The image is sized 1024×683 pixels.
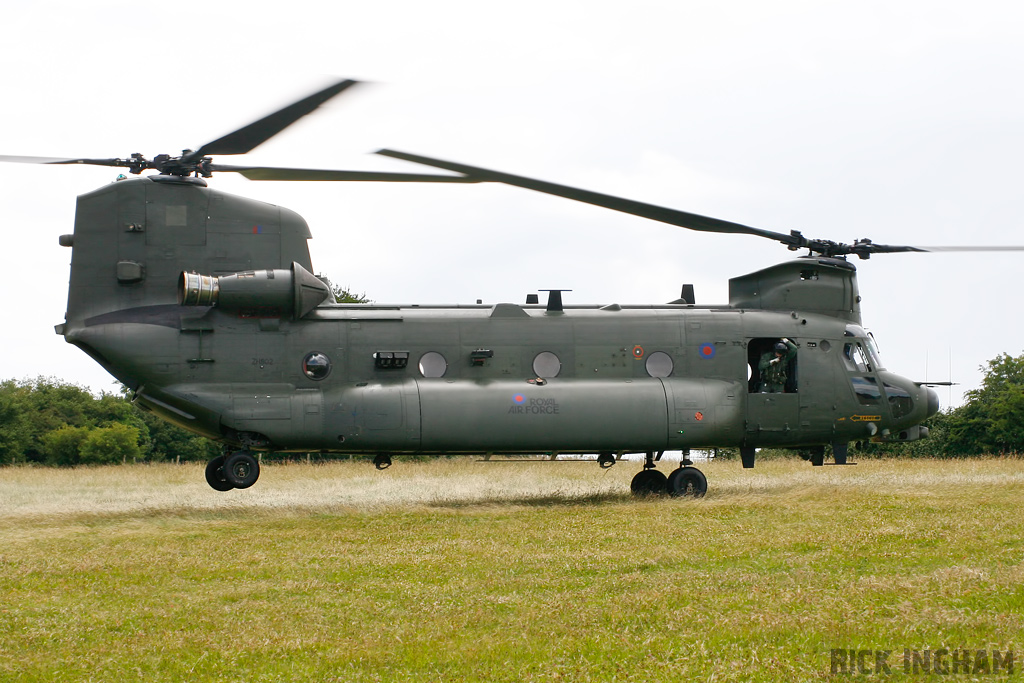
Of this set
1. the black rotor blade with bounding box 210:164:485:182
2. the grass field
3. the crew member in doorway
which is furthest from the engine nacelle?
the crew member in doorway

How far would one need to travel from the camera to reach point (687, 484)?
18.7m

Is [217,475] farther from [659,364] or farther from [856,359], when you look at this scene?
[856,359]

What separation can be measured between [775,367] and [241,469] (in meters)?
9.84

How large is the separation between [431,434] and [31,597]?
7569 mm

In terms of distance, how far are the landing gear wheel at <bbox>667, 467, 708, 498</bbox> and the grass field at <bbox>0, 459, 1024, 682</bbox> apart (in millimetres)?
283

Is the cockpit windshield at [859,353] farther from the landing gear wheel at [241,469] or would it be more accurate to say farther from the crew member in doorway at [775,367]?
the landing gear wheel at [241,469]

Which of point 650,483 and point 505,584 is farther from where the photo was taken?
point 650,483

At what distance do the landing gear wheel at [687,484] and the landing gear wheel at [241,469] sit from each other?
7.54 m

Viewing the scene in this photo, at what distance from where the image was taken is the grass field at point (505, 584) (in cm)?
785

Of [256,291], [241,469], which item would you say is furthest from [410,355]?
[241,469]

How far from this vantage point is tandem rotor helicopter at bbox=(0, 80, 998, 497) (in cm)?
1652

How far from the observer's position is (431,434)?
16859mm

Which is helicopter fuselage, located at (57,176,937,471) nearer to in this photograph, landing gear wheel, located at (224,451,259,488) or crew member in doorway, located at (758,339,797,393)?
crew member in doorway, located at (758,339,797,393)

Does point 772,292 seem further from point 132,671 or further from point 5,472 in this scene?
point 5,472
